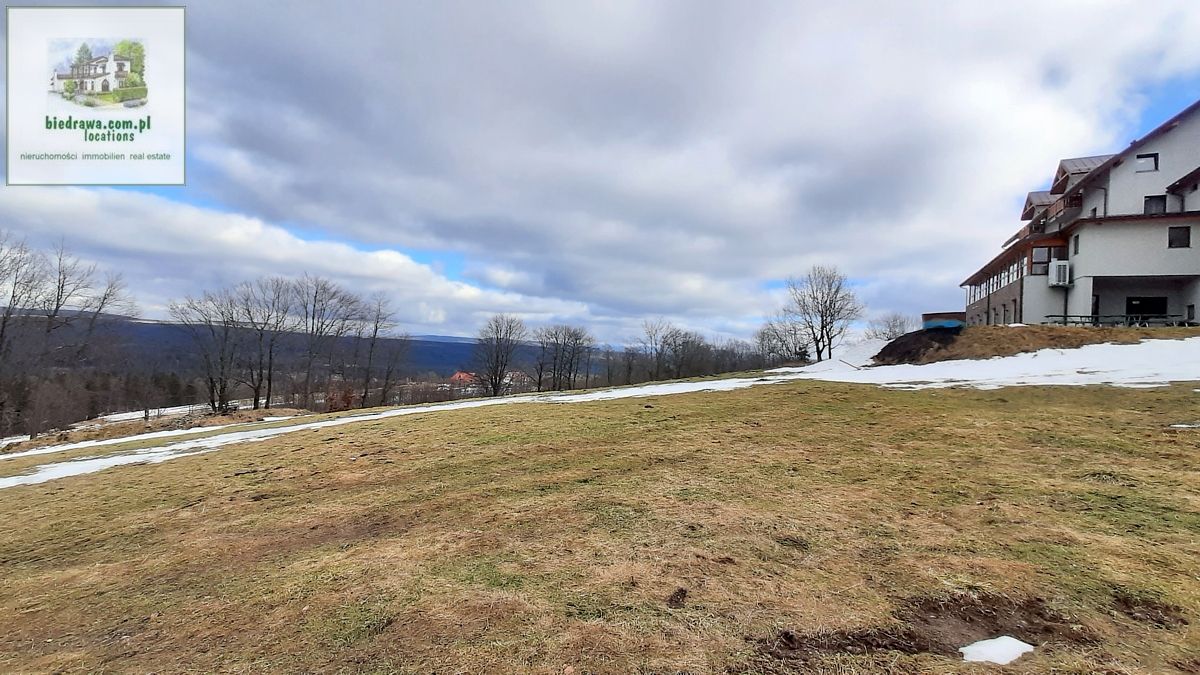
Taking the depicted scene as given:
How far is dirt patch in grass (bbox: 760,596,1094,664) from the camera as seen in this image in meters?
2.70

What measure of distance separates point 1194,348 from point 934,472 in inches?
636

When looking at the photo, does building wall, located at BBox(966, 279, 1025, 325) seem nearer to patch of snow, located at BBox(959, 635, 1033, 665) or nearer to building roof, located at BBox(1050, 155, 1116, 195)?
building roof, located at BBox(1050, 155, 1116, 195)

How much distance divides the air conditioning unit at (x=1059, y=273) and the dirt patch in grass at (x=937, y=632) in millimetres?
27969

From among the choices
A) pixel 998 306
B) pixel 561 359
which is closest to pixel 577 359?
pixel 561 359

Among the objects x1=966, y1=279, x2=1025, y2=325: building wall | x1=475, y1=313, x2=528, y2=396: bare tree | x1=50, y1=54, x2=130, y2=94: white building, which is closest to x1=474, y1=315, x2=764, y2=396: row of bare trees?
x1=475, y1=313, x2=528, y2=396: bare tree

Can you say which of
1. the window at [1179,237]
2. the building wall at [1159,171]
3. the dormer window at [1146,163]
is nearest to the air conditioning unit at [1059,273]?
the building wall at [1159,171]

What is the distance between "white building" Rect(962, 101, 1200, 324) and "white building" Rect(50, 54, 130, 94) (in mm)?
33547

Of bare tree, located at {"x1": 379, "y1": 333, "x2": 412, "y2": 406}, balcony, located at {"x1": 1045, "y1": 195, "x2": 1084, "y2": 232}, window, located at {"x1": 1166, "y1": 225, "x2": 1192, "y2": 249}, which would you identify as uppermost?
balcony, located at {"x1": 1045, "y1": 195, "x2": 1084, "y2": 232}

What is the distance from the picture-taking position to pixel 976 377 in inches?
549

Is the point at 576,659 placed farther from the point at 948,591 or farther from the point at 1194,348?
the point at 1194,348

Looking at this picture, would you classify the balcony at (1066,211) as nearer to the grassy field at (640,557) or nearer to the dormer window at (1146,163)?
the dormer window at (1146,163)

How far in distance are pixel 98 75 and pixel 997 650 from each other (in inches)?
641

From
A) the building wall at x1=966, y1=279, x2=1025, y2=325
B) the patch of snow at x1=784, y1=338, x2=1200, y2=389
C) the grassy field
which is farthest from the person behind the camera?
the building wall at x1=966, y1=279, x2=1025, y2=325

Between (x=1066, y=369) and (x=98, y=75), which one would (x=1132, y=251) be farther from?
(x=98, y=75)
